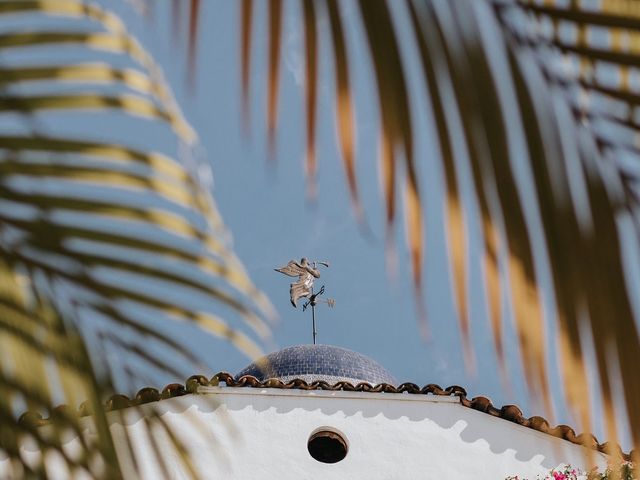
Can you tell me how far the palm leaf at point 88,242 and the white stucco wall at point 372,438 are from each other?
24.8 feet

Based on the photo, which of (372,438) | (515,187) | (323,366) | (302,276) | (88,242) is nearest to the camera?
(515,187)

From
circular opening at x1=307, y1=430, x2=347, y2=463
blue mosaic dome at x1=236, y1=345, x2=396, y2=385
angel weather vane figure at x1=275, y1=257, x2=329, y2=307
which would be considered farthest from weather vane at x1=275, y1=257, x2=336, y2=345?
circular opening at x1=307, y1=430, x2=347, y2=463

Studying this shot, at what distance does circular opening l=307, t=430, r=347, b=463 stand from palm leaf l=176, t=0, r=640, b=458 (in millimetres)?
8563

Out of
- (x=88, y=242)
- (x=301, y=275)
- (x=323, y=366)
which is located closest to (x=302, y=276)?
(x=301, y=275)

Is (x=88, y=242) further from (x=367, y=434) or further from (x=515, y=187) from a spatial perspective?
(x=367, y=434)

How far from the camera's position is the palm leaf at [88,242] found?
4.72 feet

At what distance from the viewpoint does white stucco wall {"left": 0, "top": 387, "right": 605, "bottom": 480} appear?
9172 mm

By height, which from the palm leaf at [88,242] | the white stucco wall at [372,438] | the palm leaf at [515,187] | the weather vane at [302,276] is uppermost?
the weather vane at [302,276]

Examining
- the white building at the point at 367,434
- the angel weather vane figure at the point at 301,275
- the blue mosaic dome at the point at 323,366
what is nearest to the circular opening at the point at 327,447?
the white building at the point at 367,434

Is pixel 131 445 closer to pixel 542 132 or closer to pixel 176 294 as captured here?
Answer: pixel 176 294

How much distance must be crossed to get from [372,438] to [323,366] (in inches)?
150

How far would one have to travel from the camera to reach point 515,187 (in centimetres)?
103

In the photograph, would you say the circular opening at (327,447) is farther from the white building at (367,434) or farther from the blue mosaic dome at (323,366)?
the blue mosaic dome at (323,366)

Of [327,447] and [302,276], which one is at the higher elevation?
[302,276]
